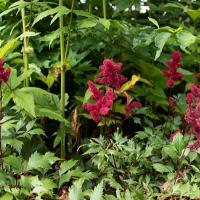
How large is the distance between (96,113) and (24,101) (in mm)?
310

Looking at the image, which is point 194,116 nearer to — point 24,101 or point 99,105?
point 99,105

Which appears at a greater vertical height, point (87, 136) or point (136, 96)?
point (136, 96)

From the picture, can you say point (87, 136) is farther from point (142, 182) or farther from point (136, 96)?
point (142, 182)

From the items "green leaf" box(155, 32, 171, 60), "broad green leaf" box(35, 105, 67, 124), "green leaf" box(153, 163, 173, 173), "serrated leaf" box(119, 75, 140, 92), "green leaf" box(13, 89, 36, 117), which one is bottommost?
"green leaf" box(153, 163, 173, 173)

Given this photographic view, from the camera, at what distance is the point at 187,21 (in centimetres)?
340

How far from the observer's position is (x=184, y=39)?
1951mm

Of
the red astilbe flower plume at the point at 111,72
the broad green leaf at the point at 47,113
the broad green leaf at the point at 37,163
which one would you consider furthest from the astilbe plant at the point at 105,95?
the broad green leaf at the point at 37,163

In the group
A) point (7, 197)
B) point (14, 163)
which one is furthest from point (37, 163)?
point (7, 197)

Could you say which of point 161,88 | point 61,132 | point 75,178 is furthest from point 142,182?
point 161,88

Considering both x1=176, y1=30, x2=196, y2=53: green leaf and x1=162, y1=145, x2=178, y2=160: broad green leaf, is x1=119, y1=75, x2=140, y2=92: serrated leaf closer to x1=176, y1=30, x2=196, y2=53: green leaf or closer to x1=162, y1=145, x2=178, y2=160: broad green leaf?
x1=176, y1=30, x2=196, y2=53: green leaf

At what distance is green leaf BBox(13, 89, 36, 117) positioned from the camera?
5.85ft

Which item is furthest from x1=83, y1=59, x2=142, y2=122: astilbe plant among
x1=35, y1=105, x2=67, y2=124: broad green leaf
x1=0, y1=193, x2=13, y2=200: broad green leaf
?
x1=0, y1=193, x2=13, y2=200: broad green leaf

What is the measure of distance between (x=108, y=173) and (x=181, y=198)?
34 centimetres

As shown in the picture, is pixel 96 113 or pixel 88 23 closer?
pixel 96 113
